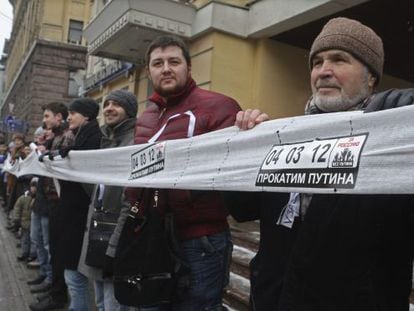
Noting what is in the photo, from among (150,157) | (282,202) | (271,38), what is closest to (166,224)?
(150,157)

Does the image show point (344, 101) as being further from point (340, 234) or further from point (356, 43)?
point (340, 234)

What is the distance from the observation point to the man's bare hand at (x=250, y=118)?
194 cm

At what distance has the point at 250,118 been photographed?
6.41 ft

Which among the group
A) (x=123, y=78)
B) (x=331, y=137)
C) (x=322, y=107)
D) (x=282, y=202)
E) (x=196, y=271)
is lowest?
(x=196, y=271)

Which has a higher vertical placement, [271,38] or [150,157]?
[271,38]

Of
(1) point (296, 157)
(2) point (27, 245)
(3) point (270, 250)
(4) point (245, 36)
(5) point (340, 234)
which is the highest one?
(4) point (245, 36)

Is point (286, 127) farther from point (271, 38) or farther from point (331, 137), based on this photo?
point (271, 38)

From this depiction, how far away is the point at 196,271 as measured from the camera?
2160 millimetres

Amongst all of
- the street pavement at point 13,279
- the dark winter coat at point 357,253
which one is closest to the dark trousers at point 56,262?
the street pavement at point 13,279

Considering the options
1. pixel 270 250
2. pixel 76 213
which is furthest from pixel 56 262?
pixel 270 250

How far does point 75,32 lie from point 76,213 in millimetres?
27111

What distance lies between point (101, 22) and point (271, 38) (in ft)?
→ 11.6

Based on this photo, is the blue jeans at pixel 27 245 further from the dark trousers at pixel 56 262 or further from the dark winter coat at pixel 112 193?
the dark winter coat at pixel 112 193

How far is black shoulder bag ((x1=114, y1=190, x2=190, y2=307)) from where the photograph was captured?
2.13m
